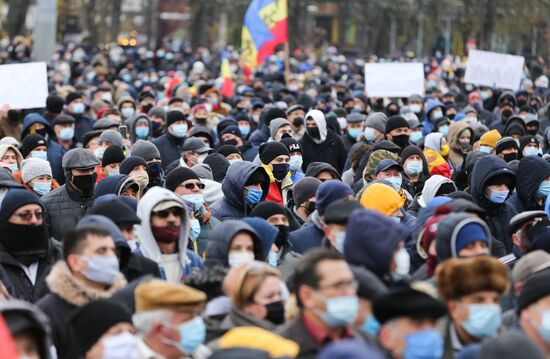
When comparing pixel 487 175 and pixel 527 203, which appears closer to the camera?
pixel 487 175

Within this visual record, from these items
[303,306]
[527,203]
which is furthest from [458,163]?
[303,306]

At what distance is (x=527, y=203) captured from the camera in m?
11.9

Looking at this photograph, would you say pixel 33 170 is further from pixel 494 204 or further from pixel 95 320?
pixel 95 320

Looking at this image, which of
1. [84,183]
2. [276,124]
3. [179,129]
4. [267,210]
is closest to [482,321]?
[267,210]

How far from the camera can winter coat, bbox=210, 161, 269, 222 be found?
35.5 feet

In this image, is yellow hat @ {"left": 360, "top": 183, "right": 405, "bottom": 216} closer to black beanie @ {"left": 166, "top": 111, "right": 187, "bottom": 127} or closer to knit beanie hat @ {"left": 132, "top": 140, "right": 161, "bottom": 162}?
knit beanie hat @ {"left": 132, "top": 140, "right": 161, "bottom": 162}

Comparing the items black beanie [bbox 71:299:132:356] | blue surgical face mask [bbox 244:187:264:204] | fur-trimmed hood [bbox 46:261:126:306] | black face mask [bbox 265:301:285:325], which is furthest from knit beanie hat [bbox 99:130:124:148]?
black beanie [bbox 71:299:132:356]

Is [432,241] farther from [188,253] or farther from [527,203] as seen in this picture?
[527,203]

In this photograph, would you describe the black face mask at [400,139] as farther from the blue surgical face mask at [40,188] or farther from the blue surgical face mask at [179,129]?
the blue surgical face mask at [40,188]

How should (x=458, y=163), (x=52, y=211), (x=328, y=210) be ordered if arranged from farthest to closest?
1. (x=458, y=163)
2. (x=52, y=211)
3. (x=328, y=210)

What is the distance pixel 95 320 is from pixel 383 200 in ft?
12.1

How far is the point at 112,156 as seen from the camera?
12523 millimetres

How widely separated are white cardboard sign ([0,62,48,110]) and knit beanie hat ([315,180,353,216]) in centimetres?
863

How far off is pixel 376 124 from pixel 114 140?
3516mm
